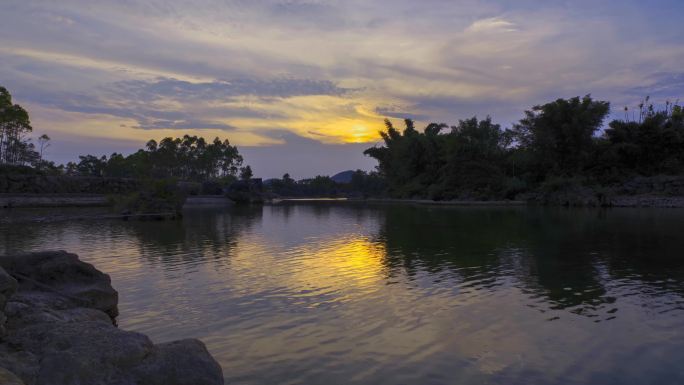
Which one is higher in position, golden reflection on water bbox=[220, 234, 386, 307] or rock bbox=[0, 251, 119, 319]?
rock bbox=[0, 251, 119, 319]

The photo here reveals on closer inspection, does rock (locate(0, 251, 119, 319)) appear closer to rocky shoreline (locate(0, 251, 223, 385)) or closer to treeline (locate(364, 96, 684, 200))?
rocky shoreline (locate(0, 251, 223, 385))

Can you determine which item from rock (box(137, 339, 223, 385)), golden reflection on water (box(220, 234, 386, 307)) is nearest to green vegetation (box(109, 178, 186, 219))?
golden reflection on water (box(220, 234, 386, 307))

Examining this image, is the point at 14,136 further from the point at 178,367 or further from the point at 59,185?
the point at 178,367

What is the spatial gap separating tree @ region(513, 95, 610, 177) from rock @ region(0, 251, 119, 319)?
7338 centimetres

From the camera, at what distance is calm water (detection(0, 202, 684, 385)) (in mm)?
7816

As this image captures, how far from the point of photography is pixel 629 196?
63969 millimetres

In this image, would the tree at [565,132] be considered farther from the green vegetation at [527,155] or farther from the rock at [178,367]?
the rock at [178,367]

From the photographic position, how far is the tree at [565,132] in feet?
236

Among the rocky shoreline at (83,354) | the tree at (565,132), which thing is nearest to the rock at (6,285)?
the rocky shoreline at (83,354)

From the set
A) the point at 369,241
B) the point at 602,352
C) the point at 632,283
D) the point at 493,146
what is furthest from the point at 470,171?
the point at 602,352

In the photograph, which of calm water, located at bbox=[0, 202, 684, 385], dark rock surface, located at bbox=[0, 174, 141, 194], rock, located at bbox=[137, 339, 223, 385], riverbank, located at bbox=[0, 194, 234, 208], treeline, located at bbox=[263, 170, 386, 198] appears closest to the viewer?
rock, located at bbox=[137, 339, 223, 385]

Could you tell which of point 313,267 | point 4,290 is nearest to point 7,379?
point 4,290

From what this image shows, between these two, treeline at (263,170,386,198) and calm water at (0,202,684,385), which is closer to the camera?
calm water at (0,202,684,385)

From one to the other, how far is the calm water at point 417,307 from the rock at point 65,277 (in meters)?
0.82
